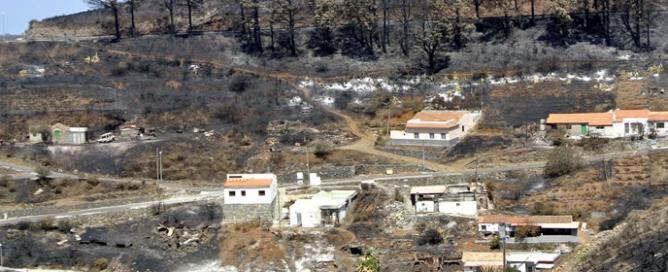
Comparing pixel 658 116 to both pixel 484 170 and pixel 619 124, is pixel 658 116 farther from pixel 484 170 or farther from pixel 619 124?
pixel 484 170

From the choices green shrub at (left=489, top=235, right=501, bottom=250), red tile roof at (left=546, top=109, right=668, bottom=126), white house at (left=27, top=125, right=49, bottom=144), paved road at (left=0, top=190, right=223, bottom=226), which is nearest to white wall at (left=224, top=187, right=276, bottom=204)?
paved road at (left=0, top=190, right=223, bottom=226)

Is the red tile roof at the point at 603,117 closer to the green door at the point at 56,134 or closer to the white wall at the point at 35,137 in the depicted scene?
the green door at the point at 56,134

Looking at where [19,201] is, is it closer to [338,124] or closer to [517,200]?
[338,124]

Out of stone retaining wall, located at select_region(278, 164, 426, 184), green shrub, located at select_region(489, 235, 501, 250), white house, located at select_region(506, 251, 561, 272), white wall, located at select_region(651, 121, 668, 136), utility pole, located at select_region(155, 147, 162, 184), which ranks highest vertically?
white wall, located at select_region(651, 121, 668, 136)

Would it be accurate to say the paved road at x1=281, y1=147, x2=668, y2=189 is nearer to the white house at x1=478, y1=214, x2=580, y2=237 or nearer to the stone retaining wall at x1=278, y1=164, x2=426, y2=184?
the stone retaining wall at x1=278, y1=164, x2=426, y2=184

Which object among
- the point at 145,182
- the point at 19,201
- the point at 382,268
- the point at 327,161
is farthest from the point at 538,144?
the point at 19,201

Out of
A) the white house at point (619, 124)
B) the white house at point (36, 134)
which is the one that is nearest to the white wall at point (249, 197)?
the white house at point (36, 134)
